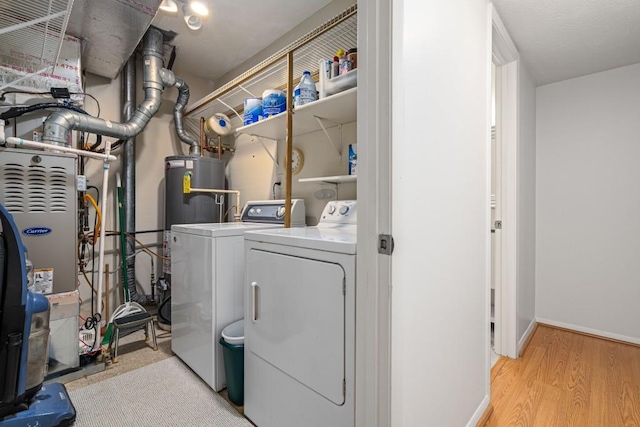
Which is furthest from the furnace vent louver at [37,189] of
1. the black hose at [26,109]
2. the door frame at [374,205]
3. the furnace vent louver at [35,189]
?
the door frame at [374,205]

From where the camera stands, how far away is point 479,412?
1487 mm

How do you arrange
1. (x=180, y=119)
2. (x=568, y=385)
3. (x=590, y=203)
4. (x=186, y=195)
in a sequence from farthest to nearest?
1. (x=180, y=119)
2. (x=186, y=195)
3. (x=590, y=203)
4. (x=568, y=385)

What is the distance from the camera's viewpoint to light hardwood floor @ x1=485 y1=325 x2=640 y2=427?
1.55m

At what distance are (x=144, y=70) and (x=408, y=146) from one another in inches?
110

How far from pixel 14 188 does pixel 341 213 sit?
1.96 meters

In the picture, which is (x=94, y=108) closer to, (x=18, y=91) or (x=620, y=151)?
(x=18, y=91)

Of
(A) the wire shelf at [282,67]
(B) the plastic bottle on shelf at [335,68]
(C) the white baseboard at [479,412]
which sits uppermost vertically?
(A) the wire shelf at [282,67]

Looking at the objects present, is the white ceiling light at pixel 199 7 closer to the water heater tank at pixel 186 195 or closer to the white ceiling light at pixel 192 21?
the white ceiling light at pixel 192 21

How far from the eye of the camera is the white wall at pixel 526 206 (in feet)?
7.17

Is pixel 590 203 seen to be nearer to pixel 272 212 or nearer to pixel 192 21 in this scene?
pixel 272 212

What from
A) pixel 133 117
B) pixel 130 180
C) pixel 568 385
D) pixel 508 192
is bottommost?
pixel 568 385

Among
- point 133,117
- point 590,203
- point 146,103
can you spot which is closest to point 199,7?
point 146,103

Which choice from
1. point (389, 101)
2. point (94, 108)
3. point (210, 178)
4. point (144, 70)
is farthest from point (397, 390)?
point (94, 108)

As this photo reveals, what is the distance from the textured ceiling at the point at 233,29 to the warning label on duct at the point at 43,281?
6.90ft
